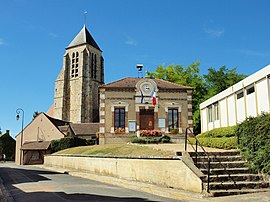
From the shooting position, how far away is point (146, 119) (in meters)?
27.9

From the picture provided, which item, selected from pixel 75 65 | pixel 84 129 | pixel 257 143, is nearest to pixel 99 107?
pixel 84 129

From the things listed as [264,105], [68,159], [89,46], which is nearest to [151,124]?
[68,159]

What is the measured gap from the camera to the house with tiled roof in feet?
89.9

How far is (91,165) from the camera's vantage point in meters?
18.9

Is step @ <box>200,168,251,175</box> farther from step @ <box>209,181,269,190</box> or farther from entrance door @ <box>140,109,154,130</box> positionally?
entrance door @ <box>140,109,154,130</box>

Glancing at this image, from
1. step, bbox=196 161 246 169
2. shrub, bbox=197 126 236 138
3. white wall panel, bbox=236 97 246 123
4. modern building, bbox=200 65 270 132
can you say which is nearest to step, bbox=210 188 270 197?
step, bbox=196 161 246 169

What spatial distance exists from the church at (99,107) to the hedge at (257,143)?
52.7ft

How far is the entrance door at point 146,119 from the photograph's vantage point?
2777 centimetres

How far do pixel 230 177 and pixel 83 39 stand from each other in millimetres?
70567

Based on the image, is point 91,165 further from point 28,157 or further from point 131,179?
point 28,157

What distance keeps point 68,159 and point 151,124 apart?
818 cm

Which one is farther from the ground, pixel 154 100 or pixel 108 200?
pixel 154 100

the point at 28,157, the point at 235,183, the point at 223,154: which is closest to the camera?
the point at 235,183

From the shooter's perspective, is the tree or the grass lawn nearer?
the grass lawn
